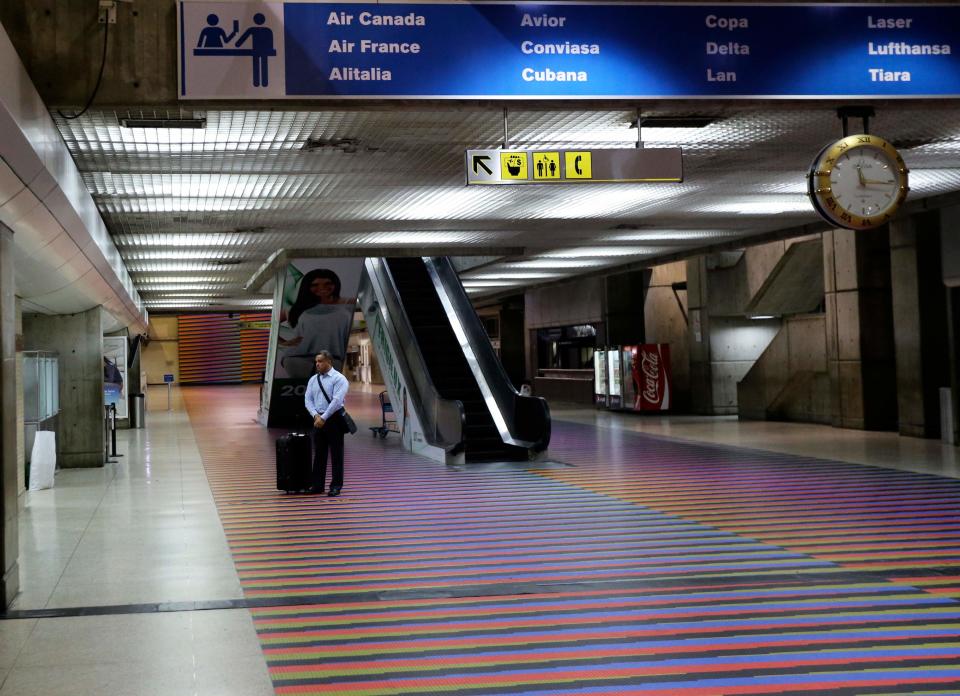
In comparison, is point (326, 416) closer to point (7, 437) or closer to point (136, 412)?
point (7, 437)

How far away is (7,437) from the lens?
6398mm

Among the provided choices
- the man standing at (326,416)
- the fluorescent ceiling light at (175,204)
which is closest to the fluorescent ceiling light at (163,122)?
the fluorescent ceiling light at (175,204)

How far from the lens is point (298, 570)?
7406 millimetres

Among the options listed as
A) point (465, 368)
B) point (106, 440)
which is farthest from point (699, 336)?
point (106, 440)

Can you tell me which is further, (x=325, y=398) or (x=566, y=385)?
(x=566, y=385)

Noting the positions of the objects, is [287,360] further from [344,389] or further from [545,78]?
[545,78]

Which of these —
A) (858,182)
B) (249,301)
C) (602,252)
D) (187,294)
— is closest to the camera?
(858,182)

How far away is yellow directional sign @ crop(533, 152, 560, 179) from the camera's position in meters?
7.37

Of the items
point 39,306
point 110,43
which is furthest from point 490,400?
point 110,43

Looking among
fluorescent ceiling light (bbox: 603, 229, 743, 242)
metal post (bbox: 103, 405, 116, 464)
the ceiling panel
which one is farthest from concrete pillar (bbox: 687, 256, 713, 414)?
metal post (bbox: 103, 405, 116, 464)

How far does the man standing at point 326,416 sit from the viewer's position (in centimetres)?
1133

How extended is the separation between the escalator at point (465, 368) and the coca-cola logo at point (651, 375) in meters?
5.93

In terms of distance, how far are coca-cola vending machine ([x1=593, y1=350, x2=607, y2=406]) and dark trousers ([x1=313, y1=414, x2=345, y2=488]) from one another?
1476 cm

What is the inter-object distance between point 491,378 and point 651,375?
7751mm
